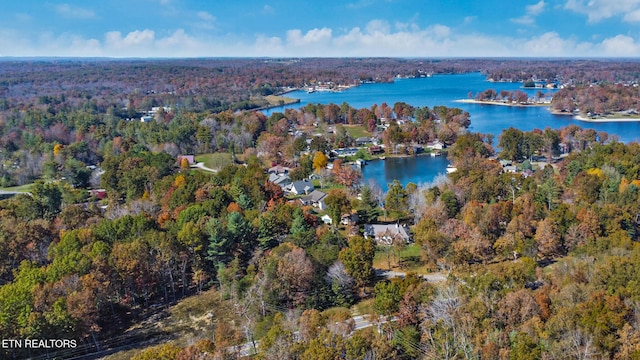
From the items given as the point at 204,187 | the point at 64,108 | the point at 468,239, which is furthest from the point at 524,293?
the point at 64,108

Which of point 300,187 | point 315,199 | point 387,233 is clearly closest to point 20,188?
point 300,187

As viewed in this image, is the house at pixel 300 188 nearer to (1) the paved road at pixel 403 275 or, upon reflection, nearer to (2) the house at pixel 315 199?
(2) the house at pixel 315 199

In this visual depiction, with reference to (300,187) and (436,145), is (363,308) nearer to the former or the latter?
(300,187)

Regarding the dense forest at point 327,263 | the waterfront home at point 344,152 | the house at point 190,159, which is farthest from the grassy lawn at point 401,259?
the house at point 190,159

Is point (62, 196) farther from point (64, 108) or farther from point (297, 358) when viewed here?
point (64, 108)

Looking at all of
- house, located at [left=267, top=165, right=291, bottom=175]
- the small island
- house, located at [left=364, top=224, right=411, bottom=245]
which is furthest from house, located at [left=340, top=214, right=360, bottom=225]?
the small island

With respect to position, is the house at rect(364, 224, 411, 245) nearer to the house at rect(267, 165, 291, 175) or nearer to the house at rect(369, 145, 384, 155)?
the house at rect(267, 165, 291, 175)
